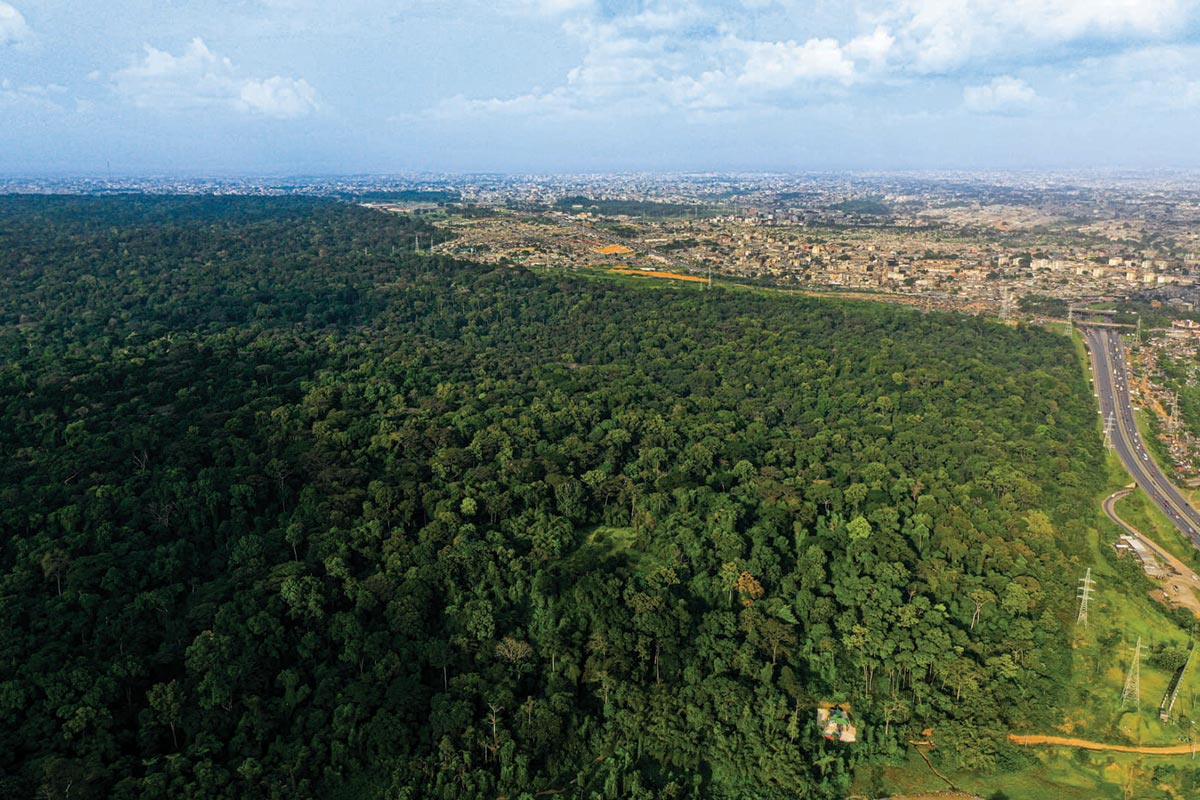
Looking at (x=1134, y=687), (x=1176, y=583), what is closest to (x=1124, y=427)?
(x=1176, y=583)

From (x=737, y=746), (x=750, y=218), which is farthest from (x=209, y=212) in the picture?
(x=737, y=746)

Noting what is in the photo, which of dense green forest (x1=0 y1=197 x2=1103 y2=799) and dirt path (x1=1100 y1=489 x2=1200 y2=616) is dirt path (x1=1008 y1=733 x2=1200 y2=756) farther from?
dirt path (x1=1100 y1=489 x2=1200 y2=616)

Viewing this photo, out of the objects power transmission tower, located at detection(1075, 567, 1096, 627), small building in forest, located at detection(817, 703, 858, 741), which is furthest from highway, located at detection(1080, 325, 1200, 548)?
small building in forest, located at detection(817, 703, 858, 741)

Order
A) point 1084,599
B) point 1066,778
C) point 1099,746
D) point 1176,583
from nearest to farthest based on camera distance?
point 1066,778
point 1099,746
point 1084,599
point 1176,583

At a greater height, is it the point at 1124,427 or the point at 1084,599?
the point at 1084,599

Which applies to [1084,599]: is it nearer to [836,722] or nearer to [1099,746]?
[1099,746]

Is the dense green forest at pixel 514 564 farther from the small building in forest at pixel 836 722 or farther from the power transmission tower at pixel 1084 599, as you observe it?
the power transmission tower at pixel 1084 599

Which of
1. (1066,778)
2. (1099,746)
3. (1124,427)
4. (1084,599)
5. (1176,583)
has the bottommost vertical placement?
(1066,778)
